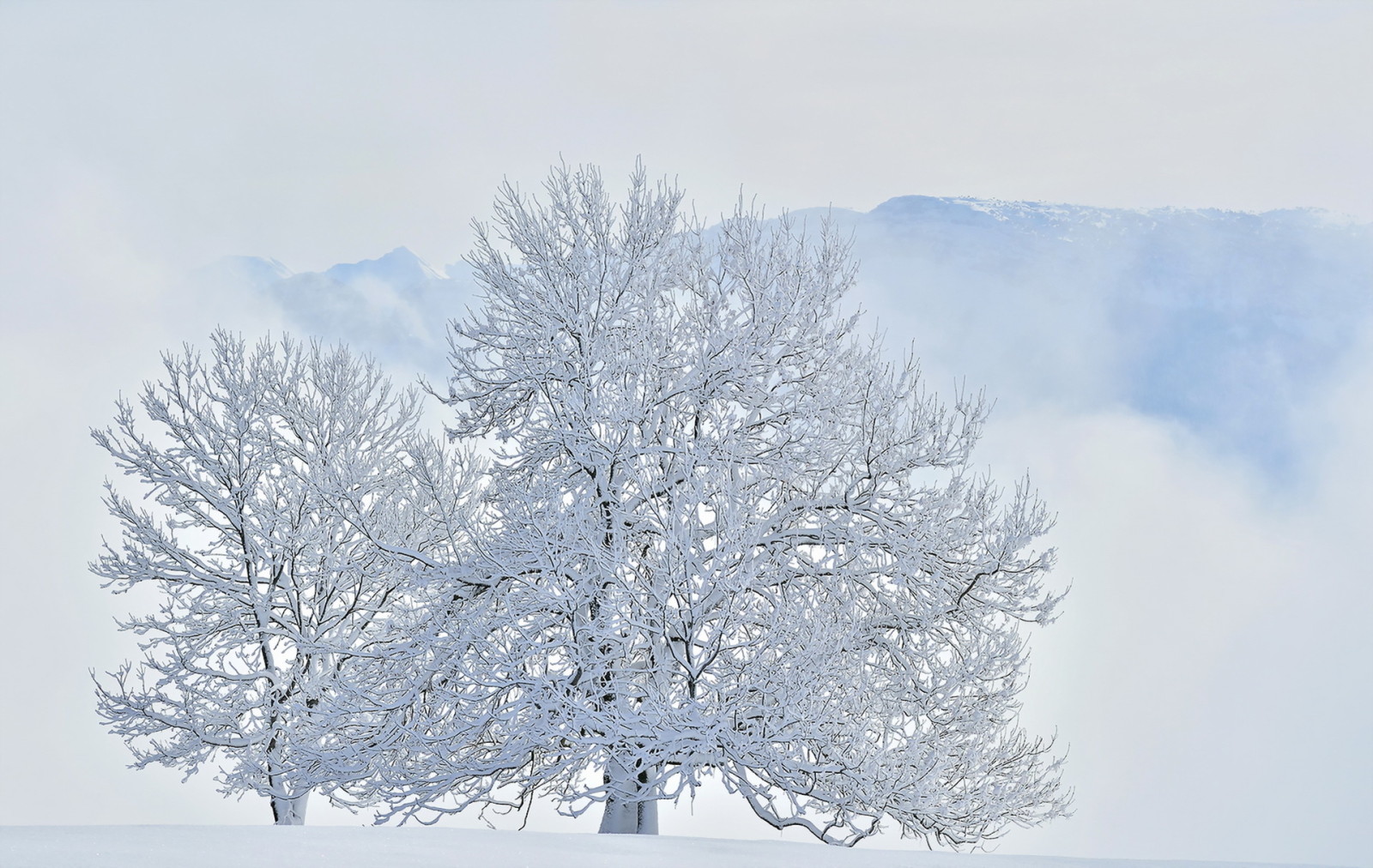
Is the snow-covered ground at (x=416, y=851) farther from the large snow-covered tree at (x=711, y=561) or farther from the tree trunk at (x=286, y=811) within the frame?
the tree trunk at (x=286, y=811)

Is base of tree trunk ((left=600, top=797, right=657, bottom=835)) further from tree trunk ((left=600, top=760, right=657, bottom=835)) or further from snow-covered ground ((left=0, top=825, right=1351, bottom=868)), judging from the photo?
snow-covered ground ((left=0, top=825, right=1351, bottom=868))

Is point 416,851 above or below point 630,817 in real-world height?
below

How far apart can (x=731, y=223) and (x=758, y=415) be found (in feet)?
6.56

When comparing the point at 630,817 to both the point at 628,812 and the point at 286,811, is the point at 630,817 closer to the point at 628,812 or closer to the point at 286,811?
the point at 628,812

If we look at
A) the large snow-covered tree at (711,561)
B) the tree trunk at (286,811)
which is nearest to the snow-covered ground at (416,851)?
the large snow-covered tree at (711,561)

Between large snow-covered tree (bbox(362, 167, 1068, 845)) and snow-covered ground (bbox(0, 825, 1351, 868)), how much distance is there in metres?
3.36

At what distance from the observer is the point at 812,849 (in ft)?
22.6

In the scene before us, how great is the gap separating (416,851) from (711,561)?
4618 millimetres

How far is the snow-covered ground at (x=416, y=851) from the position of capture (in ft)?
18.4

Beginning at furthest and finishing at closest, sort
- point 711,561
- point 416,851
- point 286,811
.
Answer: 1. point 286,811
2. point 711,561
3. point 416,851

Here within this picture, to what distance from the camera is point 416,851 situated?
6219 mm

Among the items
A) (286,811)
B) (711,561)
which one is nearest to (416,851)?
(711,561)

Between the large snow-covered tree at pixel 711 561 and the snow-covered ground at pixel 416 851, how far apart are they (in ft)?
11.0

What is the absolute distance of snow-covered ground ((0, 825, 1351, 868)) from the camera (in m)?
5.61
